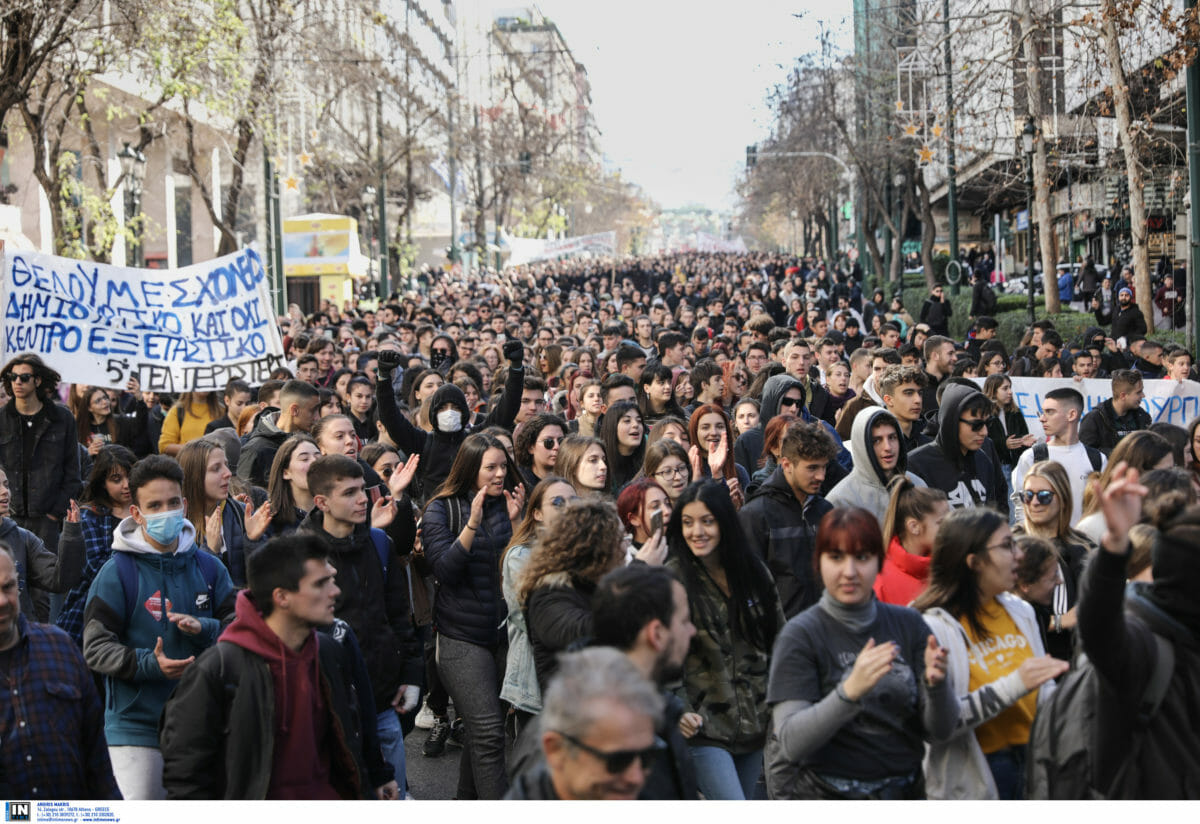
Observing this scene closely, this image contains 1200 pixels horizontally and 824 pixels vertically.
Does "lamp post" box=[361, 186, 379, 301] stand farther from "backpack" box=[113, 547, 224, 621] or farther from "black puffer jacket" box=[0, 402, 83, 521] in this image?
"backpack" box=[113, 547, 224, 621]

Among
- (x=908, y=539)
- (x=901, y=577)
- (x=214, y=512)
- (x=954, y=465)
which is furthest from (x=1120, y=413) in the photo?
(x=214, y=512)

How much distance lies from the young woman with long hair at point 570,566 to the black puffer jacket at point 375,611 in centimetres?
85

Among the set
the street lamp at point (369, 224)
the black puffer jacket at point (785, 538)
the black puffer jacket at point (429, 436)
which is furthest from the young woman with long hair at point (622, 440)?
the street lamp at point (369, 224)

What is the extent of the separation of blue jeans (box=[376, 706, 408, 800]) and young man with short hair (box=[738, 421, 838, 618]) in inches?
61.4

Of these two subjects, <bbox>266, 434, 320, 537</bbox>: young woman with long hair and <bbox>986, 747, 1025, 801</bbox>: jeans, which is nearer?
<bbox>986, 747, 1025, 801</bbox>: jeans

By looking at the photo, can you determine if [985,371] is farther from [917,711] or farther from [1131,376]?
[917,711]

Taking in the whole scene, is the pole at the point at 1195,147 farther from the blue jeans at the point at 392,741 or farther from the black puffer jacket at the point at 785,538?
the blue jeans at the point at 392,741

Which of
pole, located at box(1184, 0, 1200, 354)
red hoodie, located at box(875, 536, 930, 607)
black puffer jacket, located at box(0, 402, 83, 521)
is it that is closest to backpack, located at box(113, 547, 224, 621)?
red hoodie, located at box(875, 536, 930, 607)

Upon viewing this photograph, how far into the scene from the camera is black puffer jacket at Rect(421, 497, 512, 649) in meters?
6.07

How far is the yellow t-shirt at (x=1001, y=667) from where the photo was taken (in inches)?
169

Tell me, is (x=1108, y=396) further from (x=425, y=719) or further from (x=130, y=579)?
(x=130, y=579)

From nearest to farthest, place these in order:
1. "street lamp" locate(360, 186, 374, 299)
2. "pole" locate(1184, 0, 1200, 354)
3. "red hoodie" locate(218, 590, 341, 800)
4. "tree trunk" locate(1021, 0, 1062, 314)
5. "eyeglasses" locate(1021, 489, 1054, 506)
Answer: "red hoodie" locate(218, 590, 341, 800), "eyeglasses" locate(1021, 489, 1054, 506), "pole" locate(1184, 0, 1200, 354), "tree trunk" locate(1021, 0, 1062, 314), "street lamp" locate(360, 186, 374, 299)

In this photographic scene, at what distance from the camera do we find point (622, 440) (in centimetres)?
795
